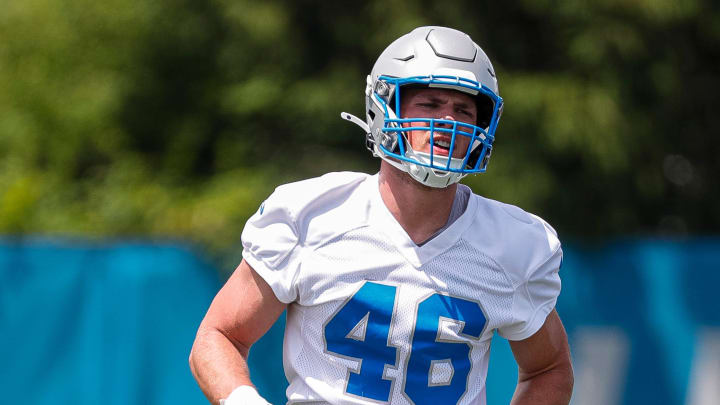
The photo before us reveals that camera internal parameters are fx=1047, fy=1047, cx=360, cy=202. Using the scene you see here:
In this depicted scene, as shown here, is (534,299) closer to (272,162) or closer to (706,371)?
(706,371)

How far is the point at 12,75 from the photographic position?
Result: 927 cm

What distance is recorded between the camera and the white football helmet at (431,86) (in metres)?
2.53

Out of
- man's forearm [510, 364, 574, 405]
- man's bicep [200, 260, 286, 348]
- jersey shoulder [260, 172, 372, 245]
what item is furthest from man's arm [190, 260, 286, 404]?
man's forearm [510, 364, 574, 405]

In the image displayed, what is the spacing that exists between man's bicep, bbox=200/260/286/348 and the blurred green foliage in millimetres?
3376

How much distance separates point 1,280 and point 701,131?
526 cm

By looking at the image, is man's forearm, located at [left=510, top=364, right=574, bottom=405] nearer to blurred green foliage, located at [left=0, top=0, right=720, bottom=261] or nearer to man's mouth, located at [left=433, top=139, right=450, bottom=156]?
man's mouth, located at [left=433, top=139, right=450, bottom=156]

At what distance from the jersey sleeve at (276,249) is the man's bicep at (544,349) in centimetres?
66

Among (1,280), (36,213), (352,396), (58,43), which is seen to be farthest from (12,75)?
(352,396)

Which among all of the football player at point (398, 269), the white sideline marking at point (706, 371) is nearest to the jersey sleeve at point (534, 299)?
the football player at point (398, 269)

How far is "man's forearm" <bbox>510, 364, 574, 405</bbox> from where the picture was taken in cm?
285

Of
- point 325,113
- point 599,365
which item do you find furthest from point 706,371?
point 325,113

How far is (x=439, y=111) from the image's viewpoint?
2602 millimetres

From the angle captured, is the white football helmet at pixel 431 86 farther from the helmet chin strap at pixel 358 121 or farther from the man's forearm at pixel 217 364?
the man's forearm at pixel 217 364

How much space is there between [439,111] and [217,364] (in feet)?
2.71
